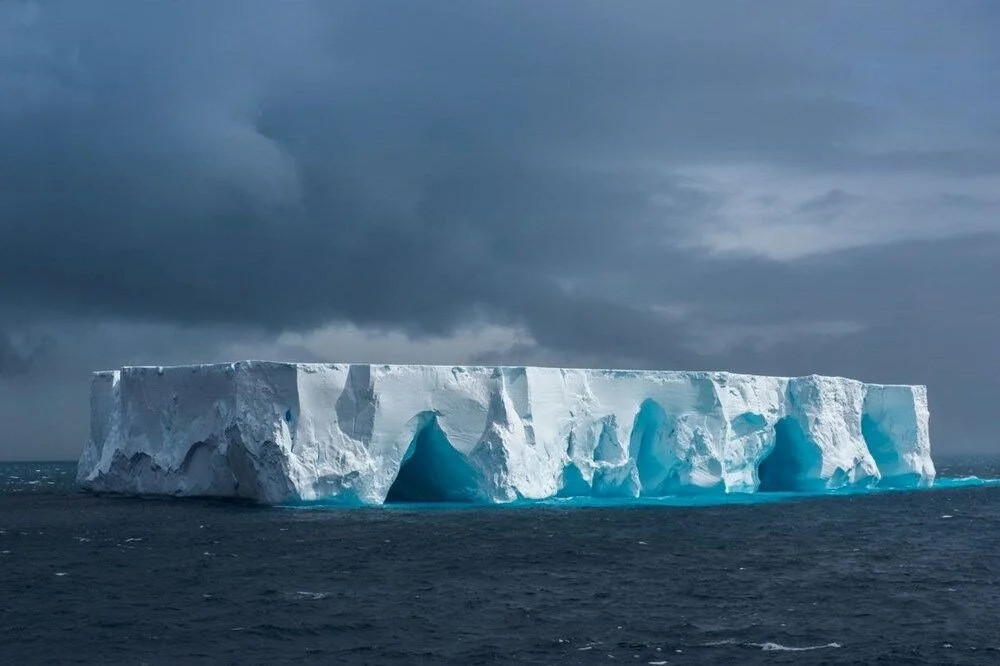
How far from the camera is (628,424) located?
28422 mm

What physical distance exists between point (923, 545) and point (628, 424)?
8969 millimetres

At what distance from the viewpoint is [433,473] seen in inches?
1081

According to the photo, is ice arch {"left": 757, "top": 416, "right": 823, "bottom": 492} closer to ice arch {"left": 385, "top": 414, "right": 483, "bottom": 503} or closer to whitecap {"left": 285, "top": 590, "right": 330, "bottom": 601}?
ice arch {"left": 385, "top": 414, "right": 483, "bottom": 503}

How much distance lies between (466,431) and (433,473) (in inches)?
96.1

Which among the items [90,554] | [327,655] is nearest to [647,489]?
[90,554]

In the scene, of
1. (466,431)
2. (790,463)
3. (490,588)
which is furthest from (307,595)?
(790,463)

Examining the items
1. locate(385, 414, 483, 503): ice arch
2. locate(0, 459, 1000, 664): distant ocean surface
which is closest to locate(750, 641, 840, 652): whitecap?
locate(0, 459, 1000, 664): distant ocean surface

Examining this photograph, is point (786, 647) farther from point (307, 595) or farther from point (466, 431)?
point (466, 431)

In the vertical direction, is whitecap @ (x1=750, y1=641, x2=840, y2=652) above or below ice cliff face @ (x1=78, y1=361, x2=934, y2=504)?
below

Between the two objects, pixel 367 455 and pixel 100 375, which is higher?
pixel 100 375

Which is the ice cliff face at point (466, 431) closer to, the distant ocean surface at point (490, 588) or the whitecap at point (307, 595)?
the distant ocean surface at point (490, 588)

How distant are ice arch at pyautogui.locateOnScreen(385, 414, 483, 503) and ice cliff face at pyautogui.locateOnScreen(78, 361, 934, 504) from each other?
0.04m

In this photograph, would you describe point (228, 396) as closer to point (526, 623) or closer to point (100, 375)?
point (100, 375)

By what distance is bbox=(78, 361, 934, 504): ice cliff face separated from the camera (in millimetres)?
24484
